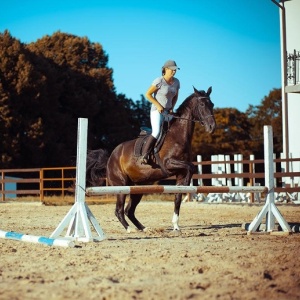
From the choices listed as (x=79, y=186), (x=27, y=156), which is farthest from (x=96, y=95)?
(x=79, y=186)

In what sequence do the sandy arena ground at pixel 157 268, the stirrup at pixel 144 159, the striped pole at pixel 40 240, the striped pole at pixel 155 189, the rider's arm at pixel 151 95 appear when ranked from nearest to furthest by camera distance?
1. the sandy arena ground at pixel 157 268
2. the striped pole at pixel 40 240
3. the striped pole at pixel 155 189
4. the rider's arm at pixel 151 95
5. the stirrup at pixel 144 159

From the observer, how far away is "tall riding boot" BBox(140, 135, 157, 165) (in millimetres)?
10609

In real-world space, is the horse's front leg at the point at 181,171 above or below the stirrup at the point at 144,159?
below

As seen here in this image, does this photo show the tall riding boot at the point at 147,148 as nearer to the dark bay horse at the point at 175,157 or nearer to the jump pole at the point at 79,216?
the dark bay horse at the point at 175,157

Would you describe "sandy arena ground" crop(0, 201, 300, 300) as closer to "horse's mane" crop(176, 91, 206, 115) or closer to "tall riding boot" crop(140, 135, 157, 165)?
"tall riding boot" crop(140, 135, 157, 165)

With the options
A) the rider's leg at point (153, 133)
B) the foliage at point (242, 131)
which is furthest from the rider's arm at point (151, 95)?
the foliage at point (242, 131)

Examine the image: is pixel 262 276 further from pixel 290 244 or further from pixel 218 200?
pixel 218 200

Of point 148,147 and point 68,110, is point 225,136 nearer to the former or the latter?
point 68,110

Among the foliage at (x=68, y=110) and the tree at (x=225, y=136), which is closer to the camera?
the foliage at (x=68, y=110)

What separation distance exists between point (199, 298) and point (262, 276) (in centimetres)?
108

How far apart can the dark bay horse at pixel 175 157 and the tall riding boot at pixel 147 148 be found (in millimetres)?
181

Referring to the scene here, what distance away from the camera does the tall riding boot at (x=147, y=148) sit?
10609 mm

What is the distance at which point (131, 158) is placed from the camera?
11.1 meters

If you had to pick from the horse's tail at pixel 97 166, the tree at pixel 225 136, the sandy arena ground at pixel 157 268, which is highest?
the tree at pixel 225 136
